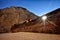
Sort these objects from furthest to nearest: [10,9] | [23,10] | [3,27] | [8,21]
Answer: [23,10], [10,9], [8,21], [3,27]

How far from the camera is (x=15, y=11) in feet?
145

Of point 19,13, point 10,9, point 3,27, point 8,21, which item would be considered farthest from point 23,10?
point 3,27

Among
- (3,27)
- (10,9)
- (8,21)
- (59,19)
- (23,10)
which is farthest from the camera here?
(23,10)

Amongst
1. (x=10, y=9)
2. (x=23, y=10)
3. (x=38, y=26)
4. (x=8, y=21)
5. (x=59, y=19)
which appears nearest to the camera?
(x=59, y=19)

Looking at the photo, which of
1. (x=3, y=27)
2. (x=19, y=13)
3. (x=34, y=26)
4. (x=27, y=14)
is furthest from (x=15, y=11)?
(x=34, y=26)

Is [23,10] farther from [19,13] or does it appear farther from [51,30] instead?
[51,30]

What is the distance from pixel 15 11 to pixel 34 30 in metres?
34.1

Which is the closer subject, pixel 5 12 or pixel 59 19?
pixel 59 19

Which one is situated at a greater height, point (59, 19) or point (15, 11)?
point (15, 11)

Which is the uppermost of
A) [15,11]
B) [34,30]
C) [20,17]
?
[15,11]

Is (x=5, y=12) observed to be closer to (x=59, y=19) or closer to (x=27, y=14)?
(x=27, y=14)

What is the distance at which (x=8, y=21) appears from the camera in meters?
40.8

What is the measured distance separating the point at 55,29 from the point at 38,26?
2.05 metres

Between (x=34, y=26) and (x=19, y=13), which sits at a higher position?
(x=19, y=13)
